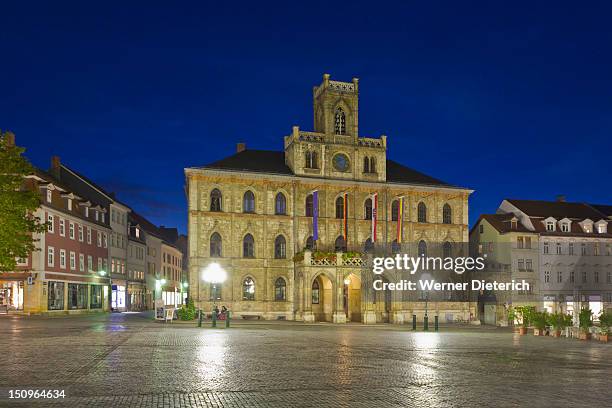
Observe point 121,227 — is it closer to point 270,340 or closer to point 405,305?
point 405,305

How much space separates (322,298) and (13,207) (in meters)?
29.9

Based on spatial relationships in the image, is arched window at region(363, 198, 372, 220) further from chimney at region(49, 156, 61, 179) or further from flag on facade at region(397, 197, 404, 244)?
chimney at region(49, 156, 61, 179)

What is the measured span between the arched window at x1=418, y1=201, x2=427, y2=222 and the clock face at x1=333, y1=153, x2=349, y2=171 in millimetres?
7859

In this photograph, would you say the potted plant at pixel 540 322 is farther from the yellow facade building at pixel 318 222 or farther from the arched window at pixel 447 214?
the arched window at pixel 447 214

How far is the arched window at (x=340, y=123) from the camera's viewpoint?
6259 centimetres

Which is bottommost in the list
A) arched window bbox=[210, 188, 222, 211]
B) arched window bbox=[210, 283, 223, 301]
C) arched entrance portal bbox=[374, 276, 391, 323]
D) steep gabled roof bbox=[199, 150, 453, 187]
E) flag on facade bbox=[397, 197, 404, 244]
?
arched entrance portal bbox=[374, 276, 391, 323]

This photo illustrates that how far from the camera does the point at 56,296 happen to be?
59.2 metres

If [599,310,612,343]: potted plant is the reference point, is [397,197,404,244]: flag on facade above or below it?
above

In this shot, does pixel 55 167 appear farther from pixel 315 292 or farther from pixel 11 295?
pixel 315 292

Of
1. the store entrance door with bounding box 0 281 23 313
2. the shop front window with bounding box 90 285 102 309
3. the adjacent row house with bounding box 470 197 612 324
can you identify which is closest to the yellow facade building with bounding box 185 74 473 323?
the adjacent row house with bounding box 470 197 612 324

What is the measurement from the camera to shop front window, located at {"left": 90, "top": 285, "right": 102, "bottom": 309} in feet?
225

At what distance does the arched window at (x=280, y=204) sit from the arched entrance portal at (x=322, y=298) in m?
6.30

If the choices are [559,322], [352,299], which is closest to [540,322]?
[559,322]

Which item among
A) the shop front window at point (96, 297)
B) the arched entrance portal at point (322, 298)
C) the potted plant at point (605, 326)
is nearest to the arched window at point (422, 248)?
the arched entrance portal at point (322, 298)
